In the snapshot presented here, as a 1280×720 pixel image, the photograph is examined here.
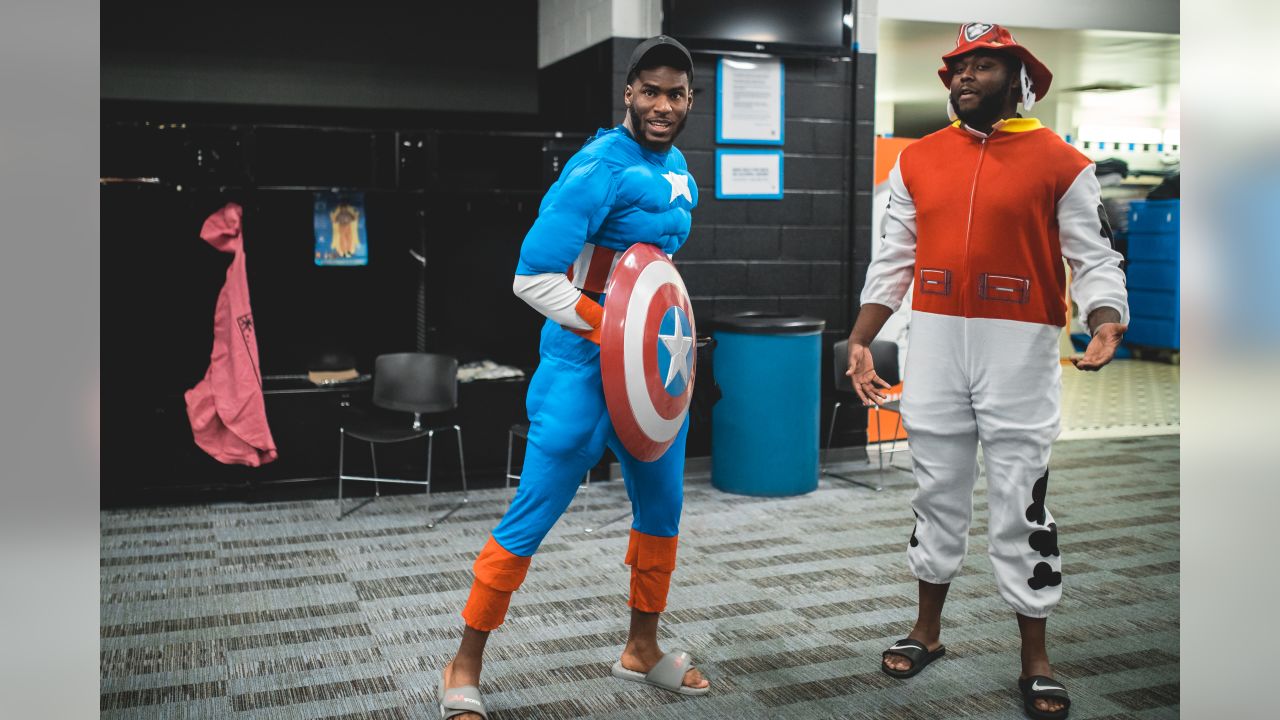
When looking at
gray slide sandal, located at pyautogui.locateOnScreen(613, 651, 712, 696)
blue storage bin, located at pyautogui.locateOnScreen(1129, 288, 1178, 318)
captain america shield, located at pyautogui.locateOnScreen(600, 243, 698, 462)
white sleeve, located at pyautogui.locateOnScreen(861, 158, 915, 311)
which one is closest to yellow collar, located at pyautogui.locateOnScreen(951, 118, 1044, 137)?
white sleeve, located at pyautogui.locateOnScreen(861, 158, 915, 311)

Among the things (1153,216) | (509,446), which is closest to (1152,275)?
(1153,216)

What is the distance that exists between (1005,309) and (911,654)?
3.28ft

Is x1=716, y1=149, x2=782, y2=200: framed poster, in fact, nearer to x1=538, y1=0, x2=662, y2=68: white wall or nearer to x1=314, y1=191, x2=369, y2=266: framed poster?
x1=538, y1=0, x2=662, y2=68: white wall

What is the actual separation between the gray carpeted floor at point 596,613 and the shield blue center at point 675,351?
85 cm

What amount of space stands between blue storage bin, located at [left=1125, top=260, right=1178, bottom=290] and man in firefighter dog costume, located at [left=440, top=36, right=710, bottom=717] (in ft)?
→ 34.8

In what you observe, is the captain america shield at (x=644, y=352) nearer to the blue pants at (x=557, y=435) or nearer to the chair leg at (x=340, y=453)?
the blue pants at (x=557, y=435)

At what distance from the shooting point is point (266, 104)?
6301 millimetres

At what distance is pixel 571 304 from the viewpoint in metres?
2.65

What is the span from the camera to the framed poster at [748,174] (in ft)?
20.3

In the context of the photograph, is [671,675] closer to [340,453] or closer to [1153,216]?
[340,453]

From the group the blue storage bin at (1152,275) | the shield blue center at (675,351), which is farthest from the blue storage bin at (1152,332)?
the shield blue center at (675,351)

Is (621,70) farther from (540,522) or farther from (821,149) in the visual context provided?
(540,522)

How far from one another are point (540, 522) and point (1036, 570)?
128 centimetres
